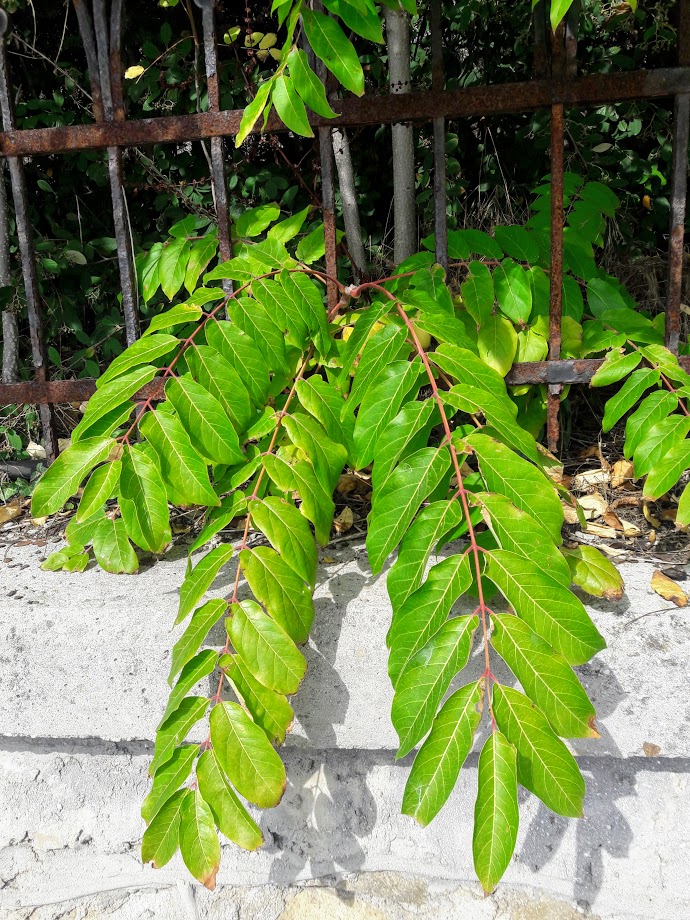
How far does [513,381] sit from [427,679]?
0.95 m

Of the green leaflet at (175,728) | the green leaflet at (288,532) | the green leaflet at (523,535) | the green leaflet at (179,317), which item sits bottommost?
the green leaflet at (175,728)

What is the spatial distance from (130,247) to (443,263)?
82 cm

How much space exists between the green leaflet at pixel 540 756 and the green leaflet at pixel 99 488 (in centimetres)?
74

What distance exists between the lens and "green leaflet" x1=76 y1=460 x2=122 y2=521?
137cm

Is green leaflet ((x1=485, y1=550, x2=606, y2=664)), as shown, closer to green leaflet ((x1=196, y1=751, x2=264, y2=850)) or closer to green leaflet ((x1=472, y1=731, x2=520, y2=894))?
green leaflet ((x1=472, y1=731, x2=520, y2=894))

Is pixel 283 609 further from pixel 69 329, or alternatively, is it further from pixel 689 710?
pixel 69 329

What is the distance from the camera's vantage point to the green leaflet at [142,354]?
58.1 inches

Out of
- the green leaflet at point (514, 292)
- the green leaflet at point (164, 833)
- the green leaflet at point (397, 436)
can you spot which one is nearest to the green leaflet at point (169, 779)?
the green leaflet at point (164, 833)

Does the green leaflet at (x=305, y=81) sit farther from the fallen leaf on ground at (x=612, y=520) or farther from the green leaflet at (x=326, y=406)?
the fallen leaf on ground at (x=612, y=520)

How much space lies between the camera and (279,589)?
1378mm


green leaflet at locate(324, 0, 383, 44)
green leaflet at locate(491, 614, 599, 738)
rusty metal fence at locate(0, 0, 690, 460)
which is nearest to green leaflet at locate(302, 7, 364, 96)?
green leaflet at locate(324, 0, 383, 44)

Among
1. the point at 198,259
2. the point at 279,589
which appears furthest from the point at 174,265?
the point at 279,589

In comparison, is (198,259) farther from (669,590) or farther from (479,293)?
(669,590)

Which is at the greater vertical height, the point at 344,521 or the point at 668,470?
the point at 668,470
